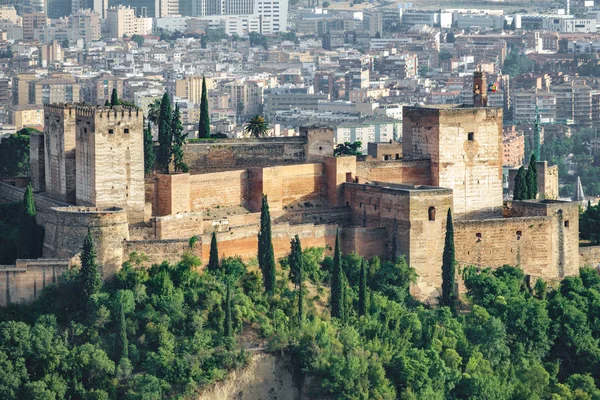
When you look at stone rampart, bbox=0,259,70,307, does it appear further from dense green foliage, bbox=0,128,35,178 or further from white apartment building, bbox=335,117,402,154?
white apartment building, bbox=335,117,402,154

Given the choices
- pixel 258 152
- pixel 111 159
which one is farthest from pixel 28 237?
pixel 258 152

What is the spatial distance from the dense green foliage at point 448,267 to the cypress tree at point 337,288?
2823 millimetres

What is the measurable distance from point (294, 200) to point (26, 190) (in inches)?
251

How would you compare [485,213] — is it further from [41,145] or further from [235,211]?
[41,145]

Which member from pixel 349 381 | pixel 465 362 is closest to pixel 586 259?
pixel 465 362

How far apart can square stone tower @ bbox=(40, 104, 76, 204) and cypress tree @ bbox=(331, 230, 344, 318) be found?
19.7 feet

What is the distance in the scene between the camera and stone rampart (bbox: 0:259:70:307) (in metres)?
42.6

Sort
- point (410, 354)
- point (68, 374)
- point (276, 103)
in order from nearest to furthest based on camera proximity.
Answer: point (68, 374) → point (410, 354) → point (276, 103)

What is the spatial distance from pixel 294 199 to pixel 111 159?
545 centimetres

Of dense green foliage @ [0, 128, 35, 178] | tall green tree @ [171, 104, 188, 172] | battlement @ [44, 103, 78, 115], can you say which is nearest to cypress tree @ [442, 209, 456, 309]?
tall green tree @ [171, 104, 188, 172]

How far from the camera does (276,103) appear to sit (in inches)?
4744

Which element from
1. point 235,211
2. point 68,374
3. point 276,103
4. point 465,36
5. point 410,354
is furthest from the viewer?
point 465,36

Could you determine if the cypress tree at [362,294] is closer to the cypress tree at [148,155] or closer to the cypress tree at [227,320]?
the cypress tree at [227,320]

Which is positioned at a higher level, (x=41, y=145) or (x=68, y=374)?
(x=41, y=145)
